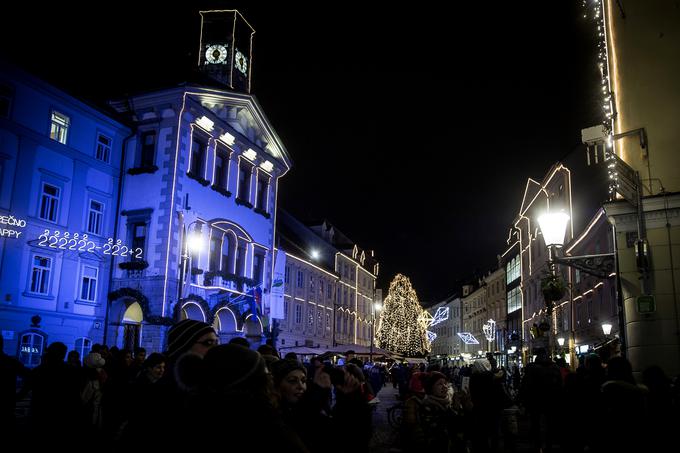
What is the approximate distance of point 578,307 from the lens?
118 ft

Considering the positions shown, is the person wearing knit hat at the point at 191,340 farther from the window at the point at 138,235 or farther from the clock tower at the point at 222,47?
the clock tower at the point at 222,47

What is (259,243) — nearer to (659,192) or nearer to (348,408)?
(659,192)

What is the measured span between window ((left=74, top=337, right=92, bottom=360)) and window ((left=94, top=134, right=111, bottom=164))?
815cm

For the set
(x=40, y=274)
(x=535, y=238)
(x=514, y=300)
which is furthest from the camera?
(x=514, y=300)

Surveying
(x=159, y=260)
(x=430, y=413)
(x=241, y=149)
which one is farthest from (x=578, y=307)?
(x=430, y=413)

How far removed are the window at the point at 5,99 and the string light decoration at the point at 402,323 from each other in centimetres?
4311

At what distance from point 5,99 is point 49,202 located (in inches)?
169

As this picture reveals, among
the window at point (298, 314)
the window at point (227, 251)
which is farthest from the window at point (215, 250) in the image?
the window at point (298, 314)

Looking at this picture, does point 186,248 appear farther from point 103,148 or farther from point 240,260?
point 240,260

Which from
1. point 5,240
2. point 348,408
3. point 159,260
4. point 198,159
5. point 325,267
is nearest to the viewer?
point 348,408

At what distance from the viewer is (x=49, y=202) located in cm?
2497

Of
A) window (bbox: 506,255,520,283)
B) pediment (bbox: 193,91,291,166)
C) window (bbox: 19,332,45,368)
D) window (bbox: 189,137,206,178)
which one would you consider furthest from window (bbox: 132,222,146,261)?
window (bbox: 506,255,520,283)

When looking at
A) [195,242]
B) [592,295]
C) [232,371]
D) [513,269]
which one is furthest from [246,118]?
[513,269]

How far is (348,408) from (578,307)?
109ft
